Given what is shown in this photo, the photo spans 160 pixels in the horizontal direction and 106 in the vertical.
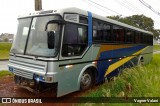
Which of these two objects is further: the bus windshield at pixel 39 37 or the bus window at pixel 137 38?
the bus window at pixel 137 38

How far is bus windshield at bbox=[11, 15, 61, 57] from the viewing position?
19.7ft

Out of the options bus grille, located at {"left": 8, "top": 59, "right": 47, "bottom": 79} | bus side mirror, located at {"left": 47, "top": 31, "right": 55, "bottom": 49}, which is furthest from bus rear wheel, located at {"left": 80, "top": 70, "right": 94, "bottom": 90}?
bus side mirror, located at {"left": 47, "top": 31, "right": 55, "bottom": 49}

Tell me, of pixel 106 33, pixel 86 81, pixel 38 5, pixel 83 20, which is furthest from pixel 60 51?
pixel 38 5

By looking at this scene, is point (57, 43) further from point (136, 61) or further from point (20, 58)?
point (136, 61)

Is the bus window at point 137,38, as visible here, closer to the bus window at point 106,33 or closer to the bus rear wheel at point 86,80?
the bus window at point 106,33

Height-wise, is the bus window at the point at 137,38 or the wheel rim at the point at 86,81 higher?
the bus window at the point at 137,38

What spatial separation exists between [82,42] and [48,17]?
1586 mm

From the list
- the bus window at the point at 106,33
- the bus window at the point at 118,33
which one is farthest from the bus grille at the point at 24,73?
the bus window at the point at 118,33

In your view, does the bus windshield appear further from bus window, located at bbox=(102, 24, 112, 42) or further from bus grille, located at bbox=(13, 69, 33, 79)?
bus window, located at bbox=(102, 24, 112, 42)

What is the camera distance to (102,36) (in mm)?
8602

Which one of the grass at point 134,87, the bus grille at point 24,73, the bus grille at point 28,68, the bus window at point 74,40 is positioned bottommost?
the grass at point 134,87

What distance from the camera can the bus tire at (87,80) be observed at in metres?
7.31

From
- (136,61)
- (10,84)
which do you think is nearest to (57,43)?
(10,84)

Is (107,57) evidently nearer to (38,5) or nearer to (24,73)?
(24,73)
